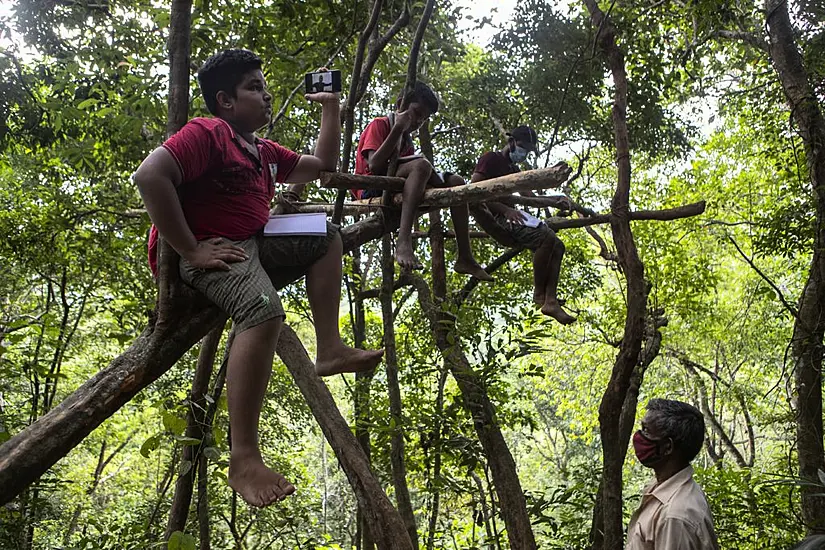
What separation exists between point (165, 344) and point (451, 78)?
17.5 feet

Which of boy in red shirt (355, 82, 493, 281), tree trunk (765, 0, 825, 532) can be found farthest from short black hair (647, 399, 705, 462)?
tree trunk (765, 0, 825, 532)

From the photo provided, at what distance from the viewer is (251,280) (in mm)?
2174

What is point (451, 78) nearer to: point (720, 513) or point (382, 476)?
point (382, 476)

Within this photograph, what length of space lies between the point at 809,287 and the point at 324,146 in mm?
3871

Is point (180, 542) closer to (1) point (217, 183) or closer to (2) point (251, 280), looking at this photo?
(2) point (251, 280)

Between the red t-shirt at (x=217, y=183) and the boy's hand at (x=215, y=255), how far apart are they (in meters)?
0.08

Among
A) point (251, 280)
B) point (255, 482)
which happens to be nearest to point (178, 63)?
point (251, 280)

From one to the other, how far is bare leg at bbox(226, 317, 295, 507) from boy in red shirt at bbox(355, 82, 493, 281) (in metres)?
1.36

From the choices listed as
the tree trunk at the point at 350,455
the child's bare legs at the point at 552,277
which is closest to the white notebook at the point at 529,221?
the child's bare legs at the point at 552,277

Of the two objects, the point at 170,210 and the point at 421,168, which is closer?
the point at 170,210

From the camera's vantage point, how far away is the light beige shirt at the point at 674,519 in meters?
2.04

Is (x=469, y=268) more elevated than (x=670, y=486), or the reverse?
(x=469, y=268)

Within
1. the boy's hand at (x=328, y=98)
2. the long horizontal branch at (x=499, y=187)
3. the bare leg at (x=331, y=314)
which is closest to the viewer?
the bare leg at (x=331, y=314)

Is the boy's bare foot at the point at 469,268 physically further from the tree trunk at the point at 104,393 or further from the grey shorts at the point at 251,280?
the tree trunk at the point at 104,393
